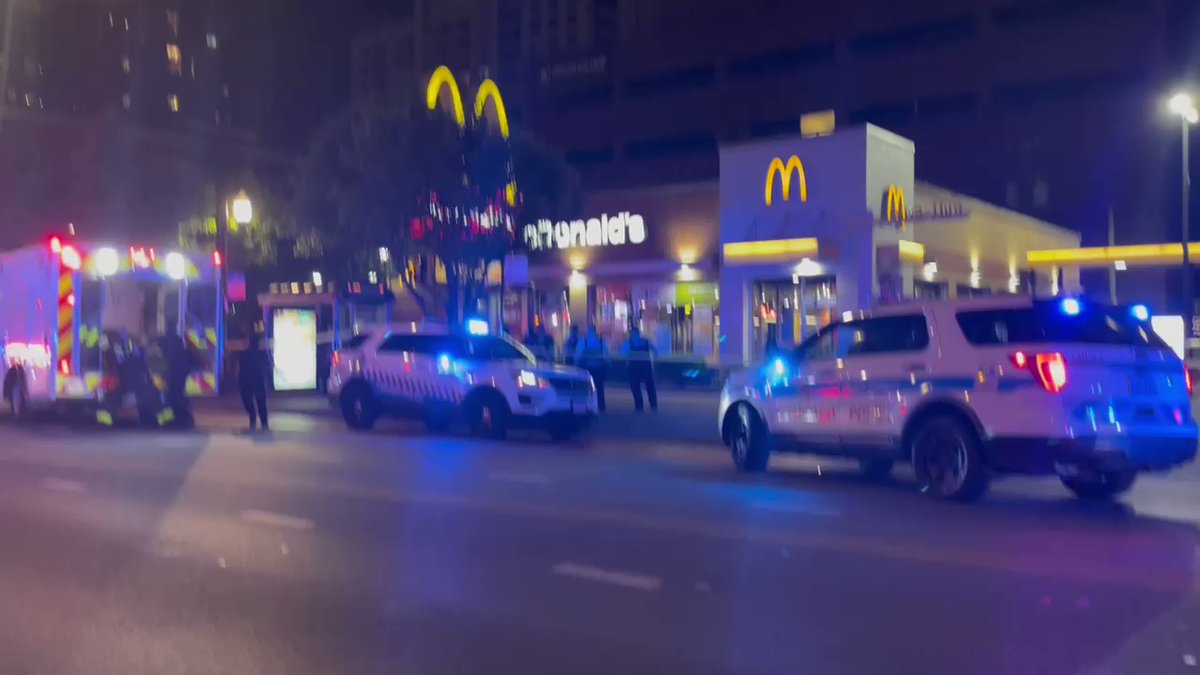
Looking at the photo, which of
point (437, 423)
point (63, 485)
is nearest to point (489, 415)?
point (437, 423)

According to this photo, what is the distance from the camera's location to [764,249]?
3000 centimetres

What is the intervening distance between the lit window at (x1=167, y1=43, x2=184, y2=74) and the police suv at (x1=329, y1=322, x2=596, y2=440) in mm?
83454

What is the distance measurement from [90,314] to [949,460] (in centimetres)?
1390

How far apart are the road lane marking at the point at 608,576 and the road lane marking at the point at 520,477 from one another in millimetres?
4610

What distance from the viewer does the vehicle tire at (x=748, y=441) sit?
1364 cm

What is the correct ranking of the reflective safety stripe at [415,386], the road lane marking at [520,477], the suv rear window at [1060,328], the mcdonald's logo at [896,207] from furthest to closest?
the mcdonald's logo at [896,207]
the reflective safety stripe at [415,386]
the road lane marking at [520,477]
the suv rear window at [1060,328]

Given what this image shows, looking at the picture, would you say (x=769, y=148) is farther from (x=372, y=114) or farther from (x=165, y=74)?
(x=165, y=74)

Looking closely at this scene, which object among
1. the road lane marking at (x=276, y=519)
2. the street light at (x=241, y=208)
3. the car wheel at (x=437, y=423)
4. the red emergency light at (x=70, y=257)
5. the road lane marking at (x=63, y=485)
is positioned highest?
the street light at (x=241, y=208)

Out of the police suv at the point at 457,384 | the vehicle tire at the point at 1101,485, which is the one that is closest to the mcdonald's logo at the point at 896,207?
the police suv at the point at 457,384

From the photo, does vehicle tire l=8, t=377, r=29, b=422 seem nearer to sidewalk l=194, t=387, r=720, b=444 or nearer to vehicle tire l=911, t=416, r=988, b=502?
sidewalk l=194, t=387, r=720, b=444

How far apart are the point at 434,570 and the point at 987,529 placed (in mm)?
4690

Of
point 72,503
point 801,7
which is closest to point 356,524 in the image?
point 72,503

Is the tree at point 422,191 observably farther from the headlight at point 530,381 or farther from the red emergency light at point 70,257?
the headlight at point 530,381

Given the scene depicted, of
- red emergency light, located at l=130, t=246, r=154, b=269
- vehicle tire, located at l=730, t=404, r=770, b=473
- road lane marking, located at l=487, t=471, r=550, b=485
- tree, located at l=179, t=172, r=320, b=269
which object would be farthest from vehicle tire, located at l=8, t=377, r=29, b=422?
vehicle tire, located at l=730, t=404, r=770, b=473
